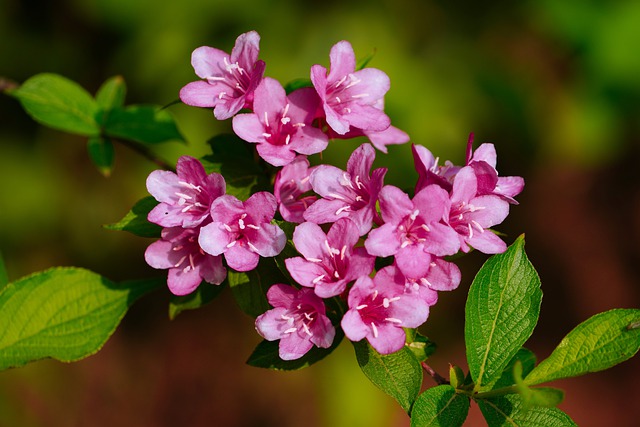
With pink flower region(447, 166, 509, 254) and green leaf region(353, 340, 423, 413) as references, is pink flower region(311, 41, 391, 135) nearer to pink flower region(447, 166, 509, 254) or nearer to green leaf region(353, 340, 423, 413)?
pink flower region(447, 166, 509, 254)

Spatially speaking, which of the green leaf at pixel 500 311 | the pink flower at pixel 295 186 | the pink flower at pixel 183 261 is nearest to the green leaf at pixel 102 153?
the pink flower at pixel 183 261

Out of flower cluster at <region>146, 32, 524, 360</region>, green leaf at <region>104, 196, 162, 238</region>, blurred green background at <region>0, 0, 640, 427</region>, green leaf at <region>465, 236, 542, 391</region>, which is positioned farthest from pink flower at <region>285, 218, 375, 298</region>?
blurred green background at <region>0, 0, 640, 427</region>

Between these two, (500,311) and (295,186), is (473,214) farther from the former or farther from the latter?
(295,186)

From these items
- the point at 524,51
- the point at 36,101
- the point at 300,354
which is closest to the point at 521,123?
the point at 524,51

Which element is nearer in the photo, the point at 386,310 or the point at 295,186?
the point at 386,310

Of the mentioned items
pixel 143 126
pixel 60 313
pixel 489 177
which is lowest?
pixel 60 313

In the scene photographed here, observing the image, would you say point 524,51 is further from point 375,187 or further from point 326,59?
point 375,187

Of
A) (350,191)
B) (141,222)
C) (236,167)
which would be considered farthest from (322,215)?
(141,222)

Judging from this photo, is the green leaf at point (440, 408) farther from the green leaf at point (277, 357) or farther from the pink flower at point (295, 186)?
the pink flower at point (295, 186)
